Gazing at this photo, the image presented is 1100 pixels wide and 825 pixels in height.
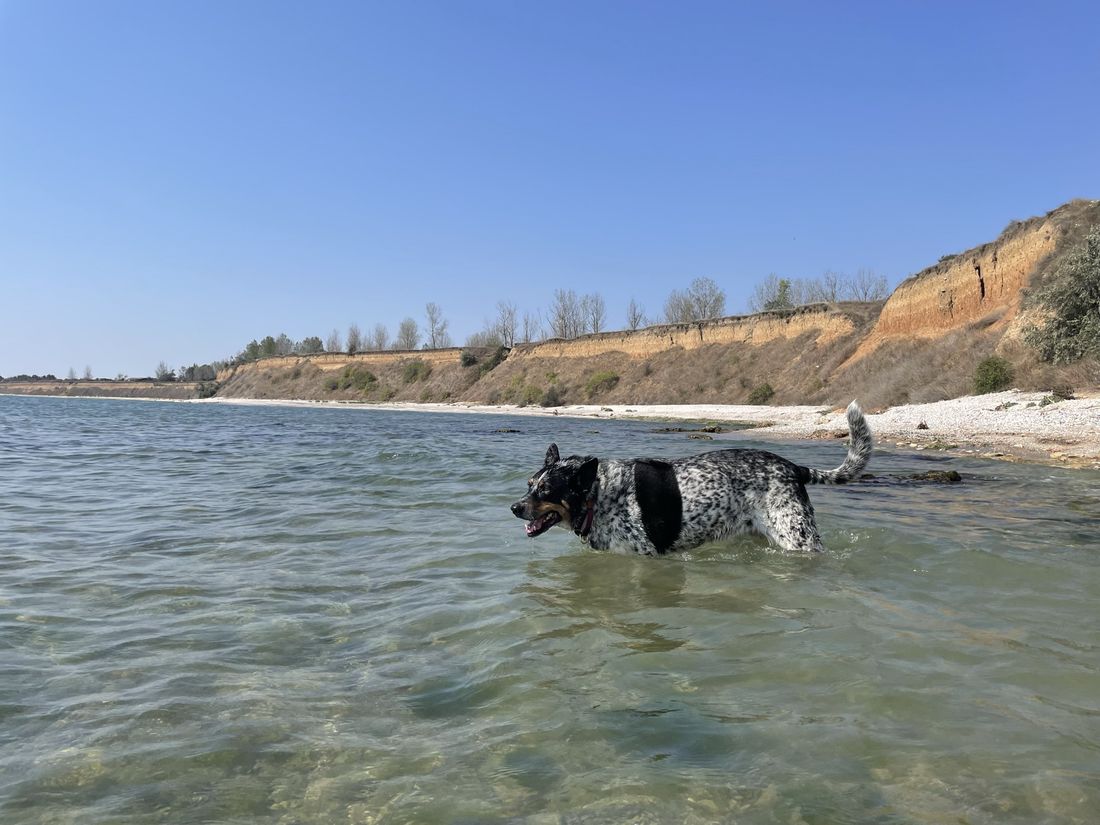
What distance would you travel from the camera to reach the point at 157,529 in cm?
866

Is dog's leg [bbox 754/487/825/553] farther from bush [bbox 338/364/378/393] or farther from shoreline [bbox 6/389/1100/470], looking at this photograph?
bush [bbox 338/364/378/393]

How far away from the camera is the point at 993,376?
28.5 m

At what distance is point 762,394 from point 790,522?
5234 centimetres

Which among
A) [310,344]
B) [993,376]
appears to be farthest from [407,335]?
[993,376]

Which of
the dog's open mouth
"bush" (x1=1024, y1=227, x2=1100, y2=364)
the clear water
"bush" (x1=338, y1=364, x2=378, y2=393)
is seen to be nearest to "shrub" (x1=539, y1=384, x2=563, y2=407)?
"bush" (x1=338, y1=364, x2=378, y2=393)

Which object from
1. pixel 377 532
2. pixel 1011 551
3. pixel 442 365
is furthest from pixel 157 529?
pixel 442 365

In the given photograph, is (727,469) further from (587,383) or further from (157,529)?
(587,383)

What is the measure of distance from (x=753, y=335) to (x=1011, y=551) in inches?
2548

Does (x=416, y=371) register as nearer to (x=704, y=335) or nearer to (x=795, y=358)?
(x=704, y=335)

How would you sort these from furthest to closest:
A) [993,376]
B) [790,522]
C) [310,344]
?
[310,344] → [993,376] → [790,522]

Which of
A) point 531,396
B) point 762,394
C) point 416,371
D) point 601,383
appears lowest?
point 762,394

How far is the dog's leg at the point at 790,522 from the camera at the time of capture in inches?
270

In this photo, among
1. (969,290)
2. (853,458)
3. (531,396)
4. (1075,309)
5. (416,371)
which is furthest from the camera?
(416,371)

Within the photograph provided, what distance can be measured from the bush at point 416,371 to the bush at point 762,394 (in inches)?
2210
